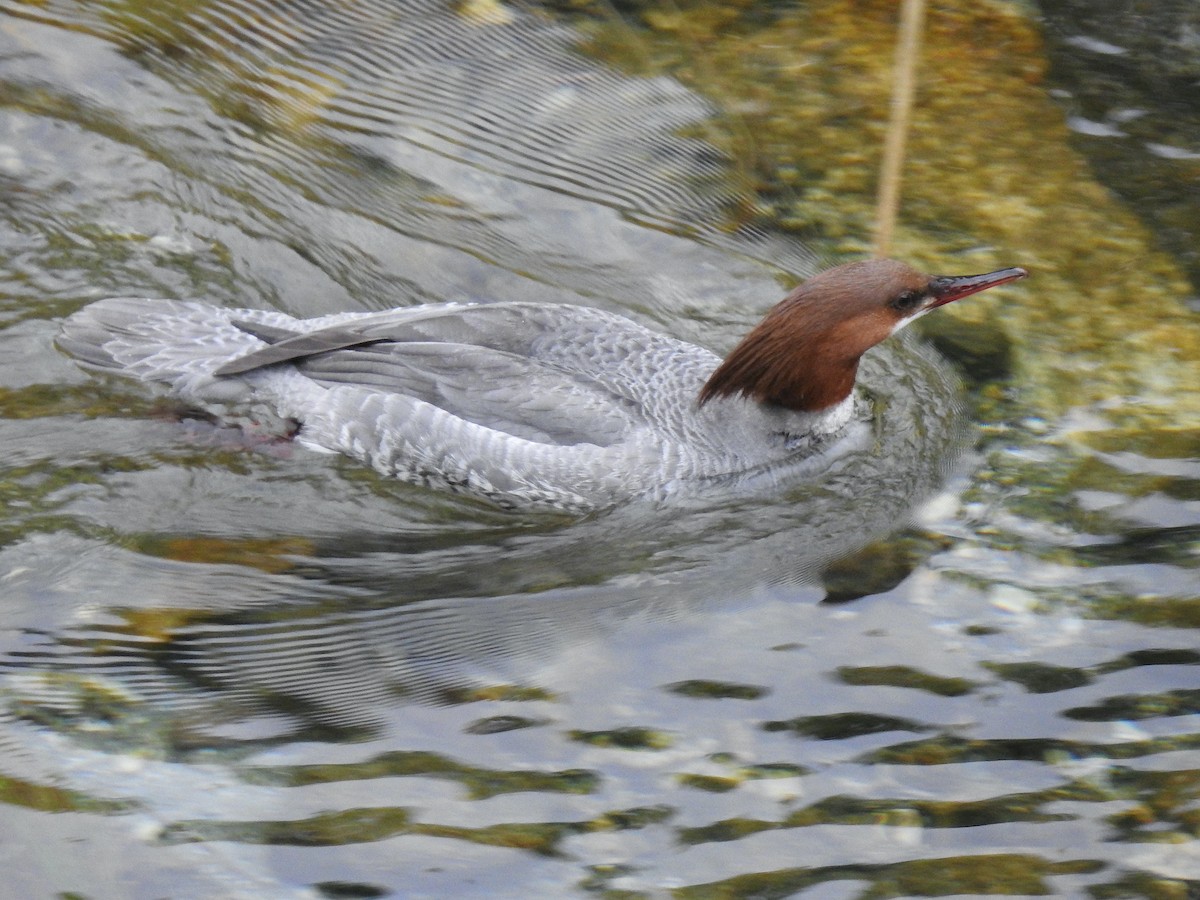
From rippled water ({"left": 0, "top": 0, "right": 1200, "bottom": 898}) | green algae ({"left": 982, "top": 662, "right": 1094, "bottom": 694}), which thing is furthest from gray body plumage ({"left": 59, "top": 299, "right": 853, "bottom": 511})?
green algae ({"left": 982, "top": 662, "right": 1094, "bottom": 694})

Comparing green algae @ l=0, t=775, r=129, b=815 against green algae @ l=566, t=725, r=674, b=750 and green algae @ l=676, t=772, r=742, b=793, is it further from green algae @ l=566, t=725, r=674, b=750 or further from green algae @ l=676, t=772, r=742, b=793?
green algae @ l=676, t=772, r=742, b=793

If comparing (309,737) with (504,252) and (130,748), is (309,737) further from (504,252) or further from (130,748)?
(504,252)

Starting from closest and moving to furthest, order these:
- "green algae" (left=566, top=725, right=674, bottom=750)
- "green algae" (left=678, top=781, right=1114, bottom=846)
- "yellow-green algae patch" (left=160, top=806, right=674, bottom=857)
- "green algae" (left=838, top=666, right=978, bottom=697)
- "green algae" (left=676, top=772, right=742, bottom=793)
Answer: "yellow-green algae patch" (left=160, top=806, right=674, bottom=857)
"green algae" (left=678, top=781, right=1114, bottom=846)
"green algae" (left=676, top=772, right=742, bottom=793)
"green algae" (left=566, top=725, right=674, bottom=750)
"green algae" (left=838, top=666, right=978, bottom=697)

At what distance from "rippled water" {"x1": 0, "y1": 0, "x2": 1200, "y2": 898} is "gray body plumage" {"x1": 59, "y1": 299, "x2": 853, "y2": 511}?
0.53 feet

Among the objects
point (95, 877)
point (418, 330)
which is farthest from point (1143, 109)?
point (95, 877)

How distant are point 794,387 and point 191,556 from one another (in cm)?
242

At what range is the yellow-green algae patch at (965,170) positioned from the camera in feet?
19.9

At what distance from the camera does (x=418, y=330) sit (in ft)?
Result: 18.5

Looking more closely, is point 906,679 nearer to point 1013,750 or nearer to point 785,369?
point 1013,750

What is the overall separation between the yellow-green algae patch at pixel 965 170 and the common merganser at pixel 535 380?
102 centimetres

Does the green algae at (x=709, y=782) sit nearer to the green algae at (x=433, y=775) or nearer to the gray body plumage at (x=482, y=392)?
the green algae at (x=433, y=775)

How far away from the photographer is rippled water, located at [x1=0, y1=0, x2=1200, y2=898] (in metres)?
3.81

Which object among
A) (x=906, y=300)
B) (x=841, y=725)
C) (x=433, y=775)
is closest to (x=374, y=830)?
(x=433, y=775)

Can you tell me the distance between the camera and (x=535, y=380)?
17.9 feet
